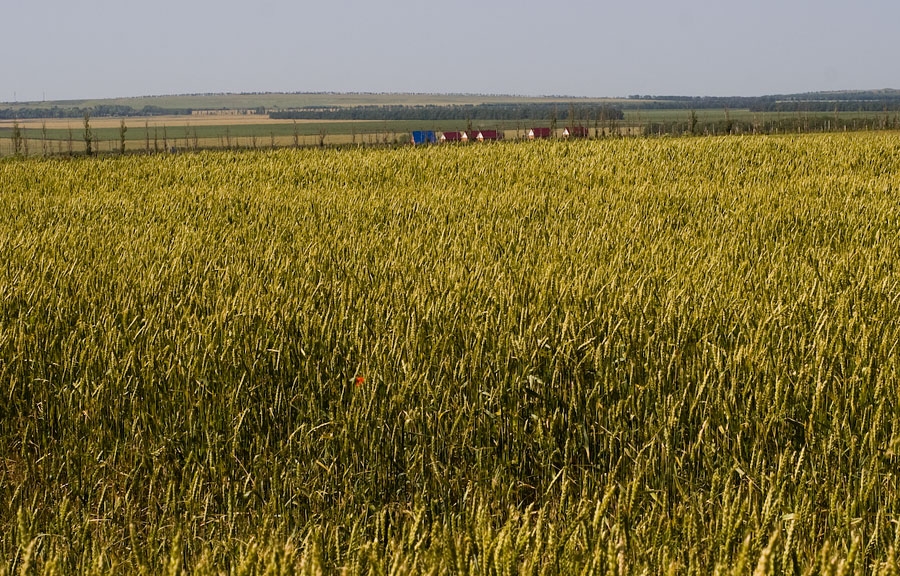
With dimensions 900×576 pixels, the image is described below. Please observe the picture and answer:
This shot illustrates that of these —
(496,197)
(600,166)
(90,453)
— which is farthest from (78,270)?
(600,166)

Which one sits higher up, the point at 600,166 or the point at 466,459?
the point at 600,166

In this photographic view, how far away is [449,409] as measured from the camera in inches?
110

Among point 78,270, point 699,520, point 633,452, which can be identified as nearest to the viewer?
point 699,520

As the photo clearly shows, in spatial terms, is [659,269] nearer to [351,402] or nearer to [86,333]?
[351,402]

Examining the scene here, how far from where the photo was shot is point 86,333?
3.56 meters

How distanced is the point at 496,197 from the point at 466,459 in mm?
5442

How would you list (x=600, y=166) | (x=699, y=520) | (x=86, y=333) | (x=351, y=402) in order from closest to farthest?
(x=699, y=520)
(x=351, y=402)
(x=86, y=333)
(x=600, y=166)

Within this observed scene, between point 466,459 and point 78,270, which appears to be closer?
point 466,459

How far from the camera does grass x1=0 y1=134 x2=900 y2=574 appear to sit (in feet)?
6.82

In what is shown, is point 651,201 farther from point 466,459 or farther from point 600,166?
point 466,459

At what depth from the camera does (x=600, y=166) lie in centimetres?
1020

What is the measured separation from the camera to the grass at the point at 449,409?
2078mm

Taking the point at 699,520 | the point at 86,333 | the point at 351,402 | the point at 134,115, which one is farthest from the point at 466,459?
the point at 134,115

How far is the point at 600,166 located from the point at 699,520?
8215 millimetres
